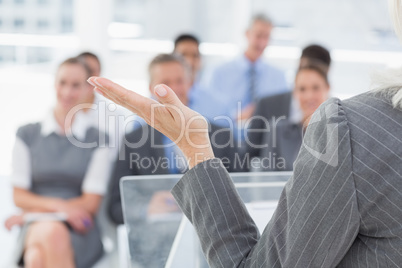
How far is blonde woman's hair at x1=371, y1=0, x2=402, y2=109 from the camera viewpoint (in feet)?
1.97

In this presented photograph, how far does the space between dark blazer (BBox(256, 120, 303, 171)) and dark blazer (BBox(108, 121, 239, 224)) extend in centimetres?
13

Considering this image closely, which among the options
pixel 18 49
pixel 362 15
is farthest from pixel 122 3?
pixel 362 15

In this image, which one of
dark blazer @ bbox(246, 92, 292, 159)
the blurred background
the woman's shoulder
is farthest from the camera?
the blurred background

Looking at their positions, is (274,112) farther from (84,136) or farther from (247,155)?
(84,136)

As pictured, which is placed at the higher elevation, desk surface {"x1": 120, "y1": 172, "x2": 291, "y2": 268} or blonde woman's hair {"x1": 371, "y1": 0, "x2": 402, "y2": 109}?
blonde woman's hair {"x1": 371, "y1": 0, "x2": 402, "y2": 109}

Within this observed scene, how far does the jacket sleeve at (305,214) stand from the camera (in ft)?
1.86

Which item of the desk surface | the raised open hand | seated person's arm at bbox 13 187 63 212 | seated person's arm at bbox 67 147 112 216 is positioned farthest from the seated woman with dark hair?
the raised open hand

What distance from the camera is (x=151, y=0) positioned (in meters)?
4.82

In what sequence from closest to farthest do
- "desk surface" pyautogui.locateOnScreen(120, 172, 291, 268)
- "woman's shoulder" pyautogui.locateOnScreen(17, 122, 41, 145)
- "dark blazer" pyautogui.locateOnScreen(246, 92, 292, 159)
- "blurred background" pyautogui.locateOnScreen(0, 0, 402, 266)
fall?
"desk surface" pyautogui.locateOnScreen(120, 172, 291, 268), "woman's shoulder" pyautogui.locateOnScreen(17, 122, 41, 145), "dark blazer" pyautogui.locateOnScreen(246, 92, 292, 159), "blurred background" pyautogui.locateOnScreen(0, 0, 402, 266)

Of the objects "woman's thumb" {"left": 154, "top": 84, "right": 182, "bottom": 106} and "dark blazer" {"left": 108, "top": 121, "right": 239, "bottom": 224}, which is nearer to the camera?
"woman's thumb" {"left": 154, "top": 84, "right": 182, "bottom": 106}

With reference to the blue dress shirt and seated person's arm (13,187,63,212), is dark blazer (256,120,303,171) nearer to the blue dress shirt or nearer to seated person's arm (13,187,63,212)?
seated person's arm (13,187,63,212)

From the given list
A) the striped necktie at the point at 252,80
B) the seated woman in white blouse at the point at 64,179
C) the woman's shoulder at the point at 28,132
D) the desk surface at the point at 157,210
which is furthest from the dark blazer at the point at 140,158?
the striped necktie at the point at 252,80

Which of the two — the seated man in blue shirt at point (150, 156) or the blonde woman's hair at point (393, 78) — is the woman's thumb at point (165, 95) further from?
the seated man in blue shirt at point (150, 156)

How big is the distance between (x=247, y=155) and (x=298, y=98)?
1.27 feet
